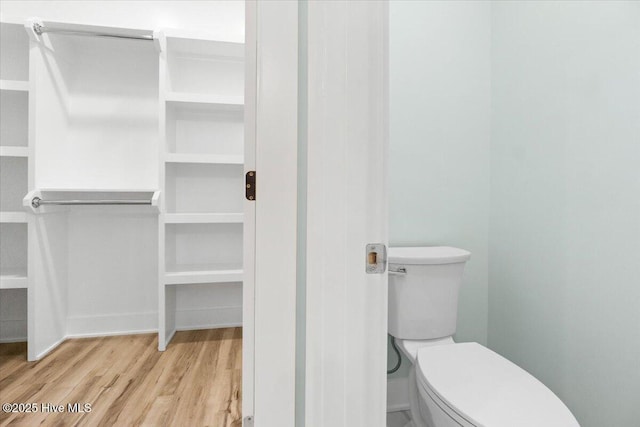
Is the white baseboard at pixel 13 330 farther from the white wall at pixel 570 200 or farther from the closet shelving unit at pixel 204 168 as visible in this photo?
the white wall at pixel 570 200

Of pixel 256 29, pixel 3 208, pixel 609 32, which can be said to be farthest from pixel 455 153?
pixel 3 208

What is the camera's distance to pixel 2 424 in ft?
4.40

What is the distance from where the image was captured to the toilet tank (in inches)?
52.7

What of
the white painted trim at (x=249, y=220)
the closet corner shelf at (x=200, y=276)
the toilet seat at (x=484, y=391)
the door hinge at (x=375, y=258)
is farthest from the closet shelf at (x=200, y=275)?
the door hinge at (x=375, y=258)

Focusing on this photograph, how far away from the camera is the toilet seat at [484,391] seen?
32.7 inches

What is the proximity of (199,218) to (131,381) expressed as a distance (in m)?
0.92

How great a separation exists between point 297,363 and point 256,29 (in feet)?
1.96

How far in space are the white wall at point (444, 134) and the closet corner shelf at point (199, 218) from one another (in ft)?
3.44

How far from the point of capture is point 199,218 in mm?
2072

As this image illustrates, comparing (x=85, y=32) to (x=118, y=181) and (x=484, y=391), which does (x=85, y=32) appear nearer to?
(x=118, y=181)

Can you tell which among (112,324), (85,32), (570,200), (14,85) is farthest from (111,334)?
(570,200)

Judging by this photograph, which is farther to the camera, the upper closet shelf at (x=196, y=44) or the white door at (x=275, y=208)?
the upper closet shelf at (x=196, y=44)

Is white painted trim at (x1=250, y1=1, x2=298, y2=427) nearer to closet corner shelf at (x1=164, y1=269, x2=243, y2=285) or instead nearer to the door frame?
the door frame

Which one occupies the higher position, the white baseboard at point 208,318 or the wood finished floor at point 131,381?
the white baseboard at point 208,318
